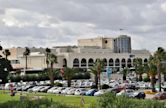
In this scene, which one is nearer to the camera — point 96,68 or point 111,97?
point 111,97

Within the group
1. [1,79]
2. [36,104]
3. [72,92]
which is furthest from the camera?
[1,79]

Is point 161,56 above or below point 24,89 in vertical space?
above

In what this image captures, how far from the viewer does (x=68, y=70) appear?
10381 cm

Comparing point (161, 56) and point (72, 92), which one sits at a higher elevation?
point (161, 56)

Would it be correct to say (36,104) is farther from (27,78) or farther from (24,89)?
(27,78)

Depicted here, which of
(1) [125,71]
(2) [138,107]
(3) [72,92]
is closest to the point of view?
(2) [138,107]

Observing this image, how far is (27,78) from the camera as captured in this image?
453 feet

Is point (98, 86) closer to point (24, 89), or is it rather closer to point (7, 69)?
point (24, 89)

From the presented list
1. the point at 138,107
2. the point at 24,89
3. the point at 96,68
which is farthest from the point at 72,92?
the point at 138,107

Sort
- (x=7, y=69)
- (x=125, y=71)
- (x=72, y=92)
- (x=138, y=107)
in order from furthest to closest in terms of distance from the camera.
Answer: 1. (x=125, y=71)
2. (x=7, y=69)
3. (x=72, y=92)
4. (x=138, y=107)

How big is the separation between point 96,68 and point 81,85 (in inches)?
252

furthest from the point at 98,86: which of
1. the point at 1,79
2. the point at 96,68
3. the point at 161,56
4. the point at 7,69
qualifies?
the point at 7,69

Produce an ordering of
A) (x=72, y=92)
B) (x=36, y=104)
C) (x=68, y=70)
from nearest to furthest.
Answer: (x=36, y=104) < (x=72, y=92) < (x=68, y=70)

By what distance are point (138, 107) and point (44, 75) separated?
359ft
